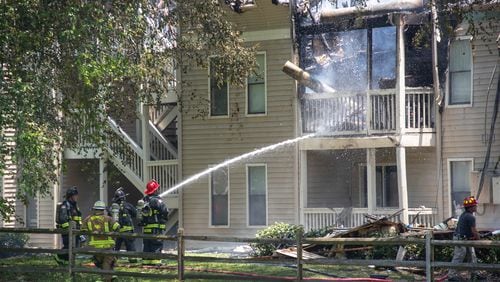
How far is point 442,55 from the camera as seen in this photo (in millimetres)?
19828

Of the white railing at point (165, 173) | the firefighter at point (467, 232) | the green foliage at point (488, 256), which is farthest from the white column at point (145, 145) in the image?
the firefighter at point (467, 232)

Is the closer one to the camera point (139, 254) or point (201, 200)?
point (139, 254)

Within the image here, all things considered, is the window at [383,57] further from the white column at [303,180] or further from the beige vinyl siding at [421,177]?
the white column at [303,180]

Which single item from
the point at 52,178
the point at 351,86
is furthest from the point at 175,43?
the point at 351,86

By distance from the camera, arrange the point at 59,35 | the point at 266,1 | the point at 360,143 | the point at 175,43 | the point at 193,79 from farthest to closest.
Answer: the point at 193,79 < the point at 266,1 < the point at 360,143 < the point at 175,43 < the point at 59,35

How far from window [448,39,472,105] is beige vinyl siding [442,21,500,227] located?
204 millimetres

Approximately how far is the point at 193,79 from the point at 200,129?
1.41m

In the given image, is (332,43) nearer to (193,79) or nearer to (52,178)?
(193,79)

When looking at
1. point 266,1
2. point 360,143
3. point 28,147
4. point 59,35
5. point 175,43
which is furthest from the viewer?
point 266,1

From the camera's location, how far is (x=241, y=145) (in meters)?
21.9

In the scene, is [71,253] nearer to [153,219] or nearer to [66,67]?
[153,219]

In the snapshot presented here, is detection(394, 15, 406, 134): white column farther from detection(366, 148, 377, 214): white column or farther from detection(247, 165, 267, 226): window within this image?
detection(247, 165, 267, 226): window

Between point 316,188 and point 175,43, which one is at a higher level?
point 175,43

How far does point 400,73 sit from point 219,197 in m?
6.19
